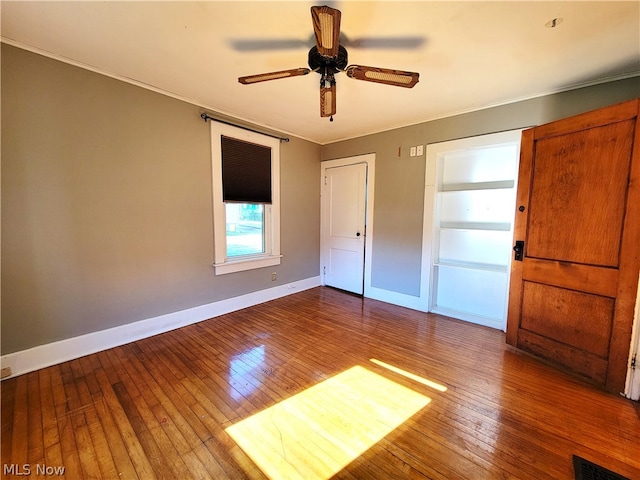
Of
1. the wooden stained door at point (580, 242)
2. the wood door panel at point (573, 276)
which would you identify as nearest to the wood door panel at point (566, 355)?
the wooden stained door at point (580, 242)

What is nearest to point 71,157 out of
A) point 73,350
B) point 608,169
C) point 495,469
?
point 73,350

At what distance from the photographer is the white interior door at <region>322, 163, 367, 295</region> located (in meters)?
4.02

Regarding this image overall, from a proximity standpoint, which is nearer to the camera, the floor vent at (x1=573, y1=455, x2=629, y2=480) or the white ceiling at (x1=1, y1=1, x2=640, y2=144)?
the floor vent at (x1=573, y1=455, x2=629, y2=480)

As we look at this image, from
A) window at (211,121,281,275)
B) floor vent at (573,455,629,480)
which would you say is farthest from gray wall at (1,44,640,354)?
floor vent at (573,455,629,480)

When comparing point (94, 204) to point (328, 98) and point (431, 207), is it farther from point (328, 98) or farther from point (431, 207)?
point (431, 207)

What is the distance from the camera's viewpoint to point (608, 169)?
1.92 meters

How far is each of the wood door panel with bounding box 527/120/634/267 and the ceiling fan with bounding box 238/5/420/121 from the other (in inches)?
59.1

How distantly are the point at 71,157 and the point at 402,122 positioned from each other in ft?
11.6

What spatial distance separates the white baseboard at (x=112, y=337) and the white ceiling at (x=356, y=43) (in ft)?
7.75

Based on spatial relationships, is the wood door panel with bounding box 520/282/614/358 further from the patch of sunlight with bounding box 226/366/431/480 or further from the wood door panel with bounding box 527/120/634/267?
the patch of sunlight with bounding box 226/366/431/480

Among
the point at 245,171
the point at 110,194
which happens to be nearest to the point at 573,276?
the point at 245,171

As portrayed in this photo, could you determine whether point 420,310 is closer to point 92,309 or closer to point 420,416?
point 420,416

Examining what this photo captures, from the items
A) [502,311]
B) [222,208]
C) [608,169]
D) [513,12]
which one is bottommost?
[502,311]

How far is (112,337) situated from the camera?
2.44 m
